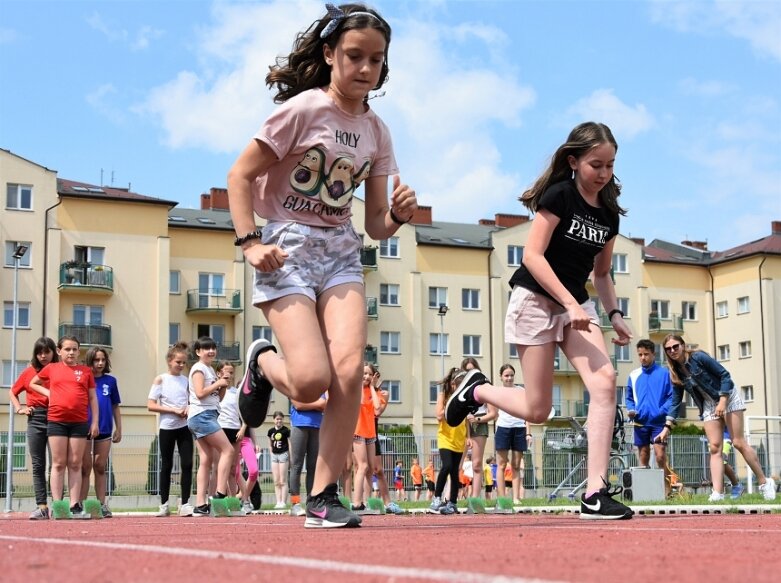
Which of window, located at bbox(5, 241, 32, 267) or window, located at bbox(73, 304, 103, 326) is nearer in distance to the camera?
window, located at bbox(5, 241, 32, 267)

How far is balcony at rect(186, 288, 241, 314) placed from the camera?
66.1 metres

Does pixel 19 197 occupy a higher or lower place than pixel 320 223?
higher

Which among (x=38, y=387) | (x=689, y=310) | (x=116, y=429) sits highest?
(x=689, y=310)

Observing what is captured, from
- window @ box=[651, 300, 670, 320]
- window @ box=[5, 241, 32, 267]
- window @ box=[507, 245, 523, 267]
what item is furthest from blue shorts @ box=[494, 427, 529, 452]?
window @ box=[651, 300, 670, 320]

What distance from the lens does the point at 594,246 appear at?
8.05m

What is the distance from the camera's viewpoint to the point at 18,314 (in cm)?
6122

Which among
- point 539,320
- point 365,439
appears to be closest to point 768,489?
point 365,439

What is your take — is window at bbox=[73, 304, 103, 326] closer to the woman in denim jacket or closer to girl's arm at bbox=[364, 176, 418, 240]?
the woman in denim jacket

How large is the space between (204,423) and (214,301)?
5282 cm

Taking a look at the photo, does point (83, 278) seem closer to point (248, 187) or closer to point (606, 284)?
point (606, 284)

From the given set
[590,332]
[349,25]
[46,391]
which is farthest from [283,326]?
[46,391]

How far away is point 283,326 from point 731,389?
9.24 meters

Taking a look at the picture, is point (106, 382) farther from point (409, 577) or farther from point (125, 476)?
point (125, 476)

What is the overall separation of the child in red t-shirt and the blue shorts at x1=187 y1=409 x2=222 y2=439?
1.17m
